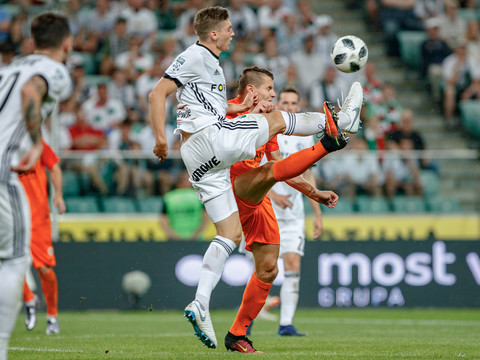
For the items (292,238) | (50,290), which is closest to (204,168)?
(292,238)

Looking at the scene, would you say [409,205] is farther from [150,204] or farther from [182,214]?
[150,204]

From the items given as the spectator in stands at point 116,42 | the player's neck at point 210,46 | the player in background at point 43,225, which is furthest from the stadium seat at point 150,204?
the player's neck at point 210,46

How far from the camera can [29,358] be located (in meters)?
6.55

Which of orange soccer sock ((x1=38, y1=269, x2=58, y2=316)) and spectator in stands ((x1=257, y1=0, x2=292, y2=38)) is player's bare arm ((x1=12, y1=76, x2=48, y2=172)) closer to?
orange soccer sock ((x1=38, y1=269, x2=58, y2=316))

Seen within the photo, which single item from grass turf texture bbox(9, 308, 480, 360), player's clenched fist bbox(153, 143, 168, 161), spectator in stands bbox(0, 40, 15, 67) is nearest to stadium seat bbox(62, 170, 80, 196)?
grass turf texture bbox(9, 308, 480, 360)

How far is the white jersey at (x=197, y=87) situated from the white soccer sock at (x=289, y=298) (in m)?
3.00

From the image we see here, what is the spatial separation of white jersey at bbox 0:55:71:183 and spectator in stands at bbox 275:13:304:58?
12335mm

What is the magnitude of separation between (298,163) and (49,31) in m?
2.33

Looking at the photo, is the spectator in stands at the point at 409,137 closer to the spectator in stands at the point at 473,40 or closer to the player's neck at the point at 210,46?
the spectator in stands at the point at 473,40

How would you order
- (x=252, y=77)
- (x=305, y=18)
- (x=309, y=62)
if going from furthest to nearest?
(x=305, y=18), (x=309, y=62), (x=252, y=77)

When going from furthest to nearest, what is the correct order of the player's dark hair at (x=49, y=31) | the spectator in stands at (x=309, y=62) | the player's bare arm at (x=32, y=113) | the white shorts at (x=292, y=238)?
the spectator in stands at (x=309, y=62) → the white shorts at (x=292, y=238) → the player's dark hair at (x=49, y=31) → the player's bare arm at (x=32, y=113)

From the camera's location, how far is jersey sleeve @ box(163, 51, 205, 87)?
675cm

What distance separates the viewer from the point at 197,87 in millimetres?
6863

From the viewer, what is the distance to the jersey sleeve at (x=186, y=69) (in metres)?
6.75
